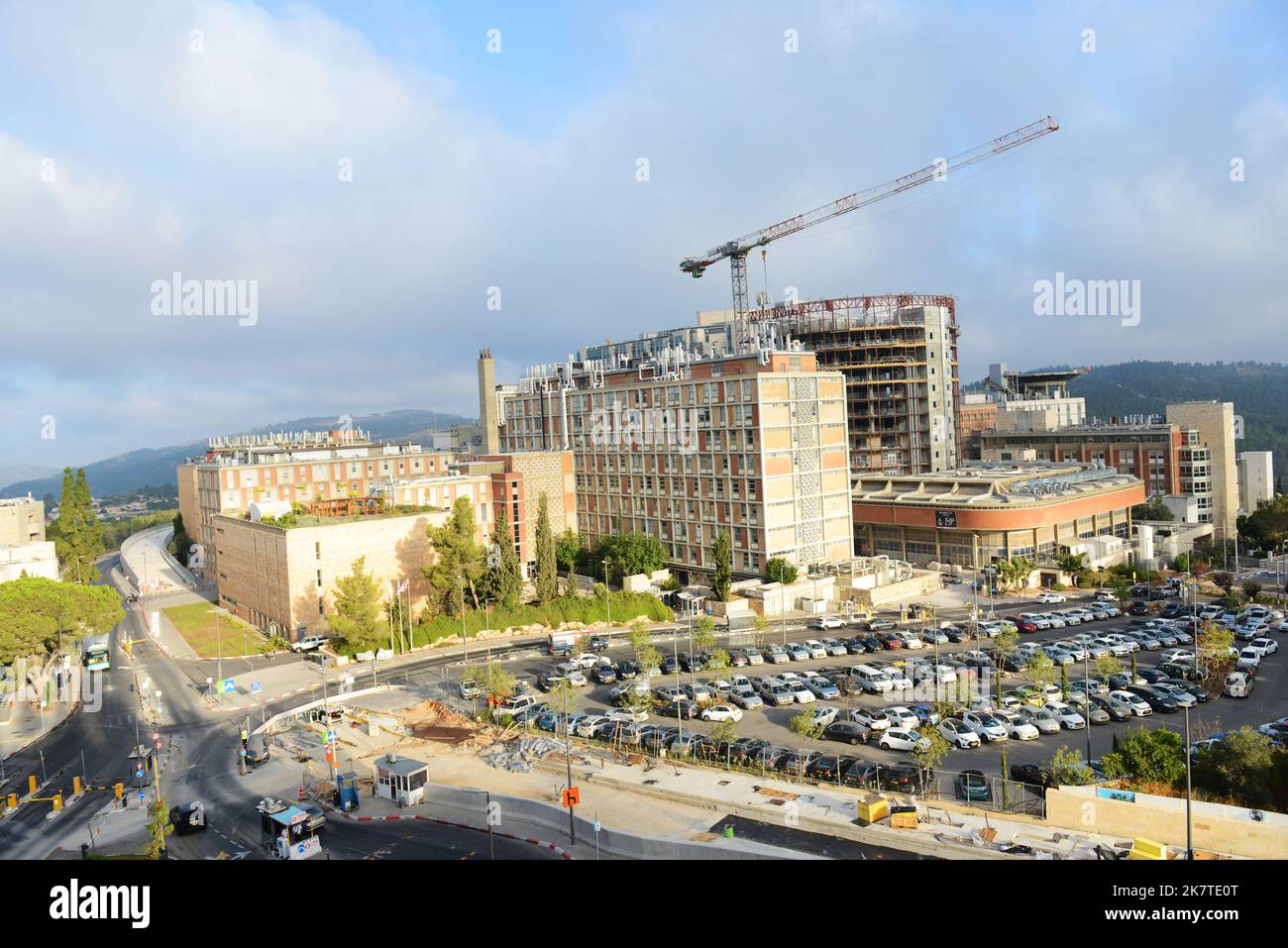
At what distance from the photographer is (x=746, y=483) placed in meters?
62.1

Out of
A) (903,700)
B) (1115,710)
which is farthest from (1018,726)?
(903,700)

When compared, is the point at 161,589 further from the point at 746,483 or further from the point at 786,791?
the point at 786,791

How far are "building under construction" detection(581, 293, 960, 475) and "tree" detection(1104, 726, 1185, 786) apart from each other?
68701 millimetres

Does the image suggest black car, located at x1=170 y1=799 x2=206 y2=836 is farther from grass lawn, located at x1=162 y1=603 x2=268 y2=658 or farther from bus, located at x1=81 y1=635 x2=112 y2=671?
bus, located at x1=81 y1=635 x2=112 y2=671

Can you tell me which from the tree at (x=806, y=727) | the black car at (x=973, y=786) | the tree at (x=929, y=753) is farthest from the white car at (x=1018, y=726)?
the tree at (x=806, y=727)

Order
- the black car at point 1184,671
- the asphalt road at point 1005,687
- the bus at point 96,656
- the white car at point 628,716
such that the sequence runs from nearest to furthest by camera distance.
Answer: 1. the asphalt road at point 1005,687
2. the white car at point 628,716
3. the black car at point 1184,671
4. the bus at point 96,656

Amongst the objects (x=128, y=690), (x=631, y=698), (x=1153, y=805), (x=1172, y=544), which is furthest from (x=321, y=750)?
(x=1172, y=544)

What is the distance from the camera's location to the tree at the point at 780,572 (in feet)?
196

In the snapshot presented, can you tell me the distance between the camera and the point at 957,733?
33.1m

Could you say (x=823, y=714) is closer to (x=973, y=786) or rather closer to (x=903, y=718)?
(x=903, y=718)

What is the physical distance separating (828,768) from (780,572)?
30132 millimetres

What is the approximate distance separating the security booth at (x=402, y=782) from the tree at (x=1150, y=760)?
22.1 m

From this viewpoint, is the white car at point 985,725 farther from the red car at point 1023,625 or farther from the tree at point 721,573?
the tree at point 721,573
